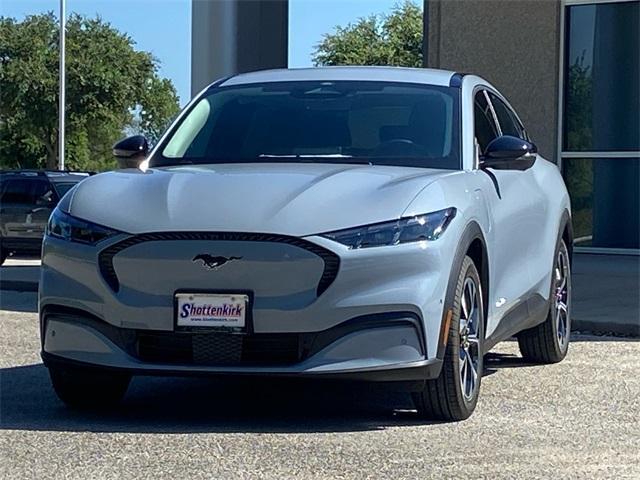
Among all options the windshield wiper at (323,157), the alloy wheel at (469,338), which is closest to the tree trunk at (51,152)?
the windshield wiper at (323,157)

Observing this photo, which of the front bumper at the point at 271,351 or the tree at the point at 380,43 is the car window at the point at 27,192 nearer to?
the front bumper at the point at 271,351

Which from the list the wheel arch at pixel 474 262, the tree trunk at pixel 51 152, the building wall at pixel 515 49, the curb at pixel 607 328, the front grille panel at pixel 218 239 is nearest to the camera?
the front grille panel at pixel 218 239

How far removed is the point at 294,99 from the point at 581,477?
2.88 m

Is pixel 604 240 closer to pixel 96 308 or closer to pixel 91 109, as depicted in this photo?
pixel 96 308

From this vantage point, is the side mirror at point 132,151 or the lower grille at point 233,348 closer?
the lower grille at point 233,348

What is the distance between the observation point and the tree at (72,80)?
5103cm

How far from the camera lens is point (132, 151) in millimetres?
6879

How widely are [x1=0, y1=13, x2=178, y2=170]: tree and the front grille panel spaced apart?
44.6 metres

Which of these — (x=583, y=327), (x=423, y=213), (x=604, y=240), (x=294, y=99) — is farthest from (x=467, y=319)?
(x=604, y=240)

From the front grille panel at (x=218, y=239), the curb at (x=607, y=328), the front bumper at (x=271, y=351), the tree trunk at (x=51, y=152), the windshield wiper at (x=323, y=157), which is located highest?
the windshield wiper at (x=323, y=157)

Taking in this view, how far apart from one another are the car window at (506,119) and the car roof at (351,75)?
0.63m

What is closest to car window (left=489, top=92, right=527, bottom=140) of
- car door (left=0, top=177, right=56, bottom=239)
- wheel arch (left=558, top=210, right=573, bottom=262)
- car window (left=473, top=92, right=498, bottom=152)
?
car window (left=473, top=92, right=498, bottom=152)

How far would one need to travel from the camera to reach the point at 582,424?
6.09 meters

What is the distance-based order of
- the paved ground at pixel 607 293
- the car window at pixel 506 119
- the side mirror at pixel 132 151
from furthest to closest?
1. the paved ground at pixel 607 293
2. the car window at pixel 506 119
3. the side mirror at pixel 132 151
